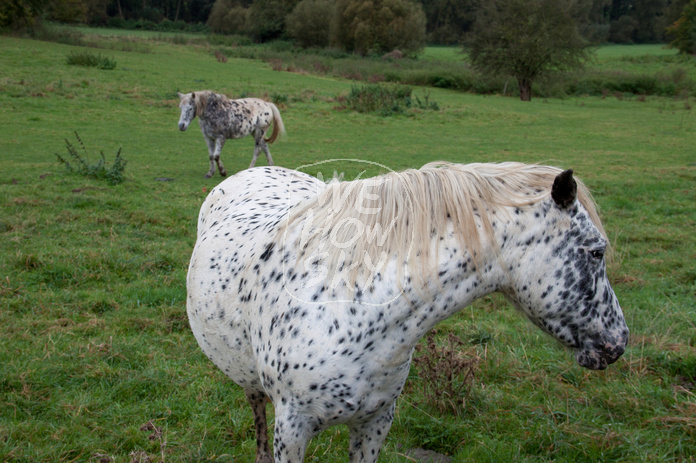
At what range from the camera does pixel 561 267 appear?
208 centimetres

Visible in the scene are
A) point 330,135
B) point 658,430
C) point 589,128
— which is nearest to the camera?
point 658,430

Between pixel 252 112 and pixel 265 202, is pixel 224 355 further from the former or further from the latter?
pixel 252 112

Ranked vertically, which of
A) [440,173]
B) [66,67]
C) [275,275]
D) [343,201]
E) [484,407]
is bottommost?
[484,407]

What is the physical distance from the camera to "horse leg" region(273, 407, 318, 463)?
217 cm

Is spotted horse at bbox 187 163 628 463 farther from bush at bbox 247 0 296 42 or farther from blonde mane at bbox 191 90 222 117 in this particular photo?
bush at bbox 247 0 296 42

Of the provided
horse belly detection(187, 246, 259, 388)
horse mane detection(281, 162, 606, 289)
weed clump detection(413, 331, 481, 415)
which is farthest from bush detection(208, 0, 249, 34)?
horse mane detection(281, 162, 606, 289)

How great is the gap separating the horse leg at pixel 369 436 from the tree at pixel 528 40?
3321 cm

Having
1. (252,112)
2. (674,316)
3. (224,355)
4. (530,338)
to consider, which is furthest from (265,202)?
(252,112)

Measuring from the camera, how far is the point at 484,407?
3.58 meters

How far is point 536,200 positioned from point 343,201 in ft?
2.65

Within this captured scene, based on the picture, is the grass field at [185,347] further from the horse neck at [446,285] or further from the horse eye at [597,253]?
the horse neck at [446,285]

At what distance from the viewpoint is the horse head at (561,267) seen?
2.08 meters

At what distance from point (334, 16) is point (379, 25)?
4.70 metres

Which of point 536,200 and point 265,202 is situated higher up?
point 536,200
